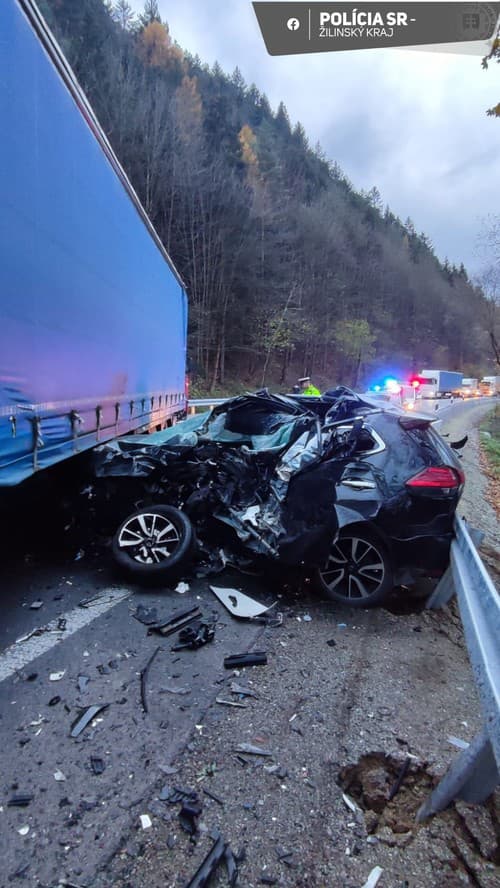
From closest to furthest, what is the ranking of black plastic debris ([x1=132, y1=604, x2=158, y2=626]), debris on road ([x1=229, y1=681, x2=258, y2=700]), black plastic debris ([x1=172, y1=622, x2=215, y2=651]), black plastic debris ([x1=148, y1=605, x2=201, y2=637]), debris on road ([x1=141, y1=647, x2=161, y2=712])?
debris on road ([x1=141, y1=647, x2=161, y2=712]), debris on road ([x1=229, y1=681, x2=258, y2=700]), black plastic debris ([x1=172, y1=622, x2=215, y2=651]), black plastic debris ([x1=148, y1=605, x2=201, y2=637]), black plastic debris ([x1=132, y1=604, x2=158, y2=626])

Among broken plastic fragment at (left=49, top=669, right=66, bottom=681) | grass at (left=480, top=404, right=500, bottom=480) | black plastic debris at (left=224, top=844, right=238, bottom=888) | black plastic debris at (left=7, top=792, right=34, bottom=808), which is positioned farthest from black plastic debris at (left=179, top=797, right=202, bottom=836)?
grass at (left=480, top=404, right=500, bottom=480)

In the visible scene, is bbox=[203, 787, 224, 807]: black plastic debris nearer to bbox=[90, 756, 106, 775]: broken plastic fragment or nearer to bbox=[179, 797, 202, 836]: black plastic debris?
bbox=[179, 797, 202, 836]: black plastic debris

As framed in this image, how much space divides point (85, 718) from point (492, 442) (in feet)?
63.9

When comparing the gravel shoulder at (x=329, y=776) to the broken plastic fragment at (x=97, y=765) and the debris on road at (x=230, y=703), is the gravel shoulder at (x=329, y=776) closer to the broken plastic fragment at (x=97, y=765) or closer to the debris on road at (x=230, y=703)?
the debris on road at (x=230, y=703)

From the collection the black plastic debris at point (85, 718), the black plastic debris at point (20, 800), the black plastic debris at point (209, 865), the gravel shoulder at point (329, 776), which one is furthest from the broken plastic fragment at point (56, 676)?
the black plastic debris at point (209, 865)

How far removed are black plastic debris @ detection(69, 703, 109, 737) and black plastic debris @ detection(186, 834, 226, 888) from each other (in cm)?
89

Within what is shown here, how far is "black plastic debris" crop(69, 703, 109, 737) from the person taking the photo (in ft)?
7.45

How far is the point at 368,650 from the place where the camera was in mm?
3129

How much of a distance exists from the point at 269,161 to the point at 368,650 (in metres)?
45.3

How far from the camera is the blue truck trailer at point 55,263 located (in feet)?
9.26

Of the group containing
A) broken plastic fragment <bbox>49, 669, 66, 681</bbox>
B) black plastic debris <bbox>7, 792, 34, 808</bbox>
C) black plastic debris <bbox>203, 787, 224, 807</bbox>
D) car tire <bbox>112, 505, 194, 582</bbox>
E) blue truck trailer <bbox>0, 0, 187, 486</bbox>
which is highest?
blue truck trailer <bbox>0, 0, 187, 486</bbox>

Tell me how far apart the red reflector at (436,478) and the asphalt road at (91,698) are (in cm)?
104

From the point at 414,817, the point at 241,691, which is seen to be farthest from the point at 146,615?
the point at 414,817

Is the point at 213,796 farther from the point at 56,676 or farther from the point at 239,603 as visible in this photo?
the point at 239,603
